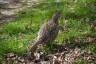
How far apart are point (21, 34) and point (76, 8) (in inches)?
154

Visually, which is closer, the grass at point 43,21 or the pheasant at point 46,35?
the pheasant at point 46,35

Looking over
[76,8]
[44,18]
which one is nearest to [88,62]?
[44,18]

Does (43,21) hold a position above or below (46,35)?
below

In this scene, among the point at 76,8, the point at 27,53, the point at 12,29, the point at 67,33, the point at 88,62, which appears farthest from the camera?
the point at 76,8

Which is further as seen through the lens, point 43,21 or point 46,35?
point 43,21

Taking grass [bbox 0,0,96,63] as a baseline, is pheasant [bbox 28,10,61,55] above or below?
above

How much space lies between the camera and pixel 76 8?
1625 cm

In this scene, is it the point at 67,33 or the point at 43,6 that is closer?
the point at 67,33

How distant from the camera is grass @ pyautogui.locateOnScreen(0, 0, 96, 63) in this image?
38.2 feet

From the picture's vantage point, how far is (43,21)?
14484 mm

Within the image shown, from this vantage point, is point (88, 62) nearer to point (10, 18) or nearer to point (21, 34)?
point (21, 34)

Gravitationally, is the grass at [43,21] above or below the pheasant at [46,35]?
below

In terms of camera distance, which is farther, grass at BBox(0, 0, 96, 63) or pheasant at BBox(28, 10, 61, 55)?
grass at BBox(0, 0, 96, 63)

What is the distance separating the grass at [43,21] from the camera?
1166 cm
